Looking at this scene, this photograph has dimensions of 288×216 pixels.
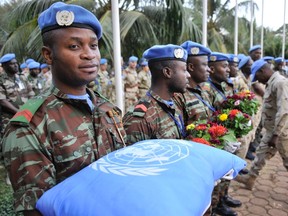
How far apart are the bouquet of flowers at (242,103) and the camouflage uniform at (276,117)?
28 centimetres

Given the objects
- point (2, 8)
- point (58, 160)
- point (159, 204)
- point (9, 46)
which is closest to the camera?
point (159, 204)

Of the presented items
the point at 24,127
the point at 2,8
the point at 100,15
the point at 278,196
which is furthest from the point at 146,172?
the point at 2,8

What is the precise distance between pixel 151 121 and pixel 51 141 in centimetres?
99

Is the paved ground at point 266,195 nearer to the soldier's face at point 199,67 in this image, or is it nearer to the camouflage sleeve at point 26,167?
the soldier's face at point 199,67

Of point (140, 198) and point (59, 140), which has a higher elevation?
point (59, 140)

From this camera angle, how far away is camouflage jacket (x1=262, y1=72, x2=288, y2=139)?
3.37 meters

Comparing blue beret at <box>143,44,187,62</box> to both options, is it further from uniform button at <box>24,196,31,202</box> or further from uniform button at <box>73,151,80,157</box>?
uniform button at <box>24,196,31,202</box>

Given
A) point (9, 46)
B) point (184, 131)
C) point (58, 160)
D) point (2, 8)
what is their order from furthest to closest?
point (2, 8) → point (9, 46) → point (184, 131) → point (58, 160)

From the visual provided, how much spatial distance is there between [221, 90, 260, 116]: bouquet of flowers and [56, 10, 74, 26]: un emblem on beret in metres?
2.65

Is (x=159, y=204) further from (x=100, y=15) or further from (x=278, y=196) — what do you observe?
(x=100, y=15)

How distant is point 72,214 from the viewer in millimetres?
952

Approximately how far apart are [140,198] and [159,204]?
7 centimetres

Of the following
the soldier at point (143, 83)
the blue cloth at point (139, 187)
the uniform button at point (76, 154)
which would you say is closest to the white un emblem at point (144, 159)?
the blue cloth at point (139, 187)

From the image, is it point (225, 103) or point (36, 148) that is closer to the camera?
point (36, 148)
